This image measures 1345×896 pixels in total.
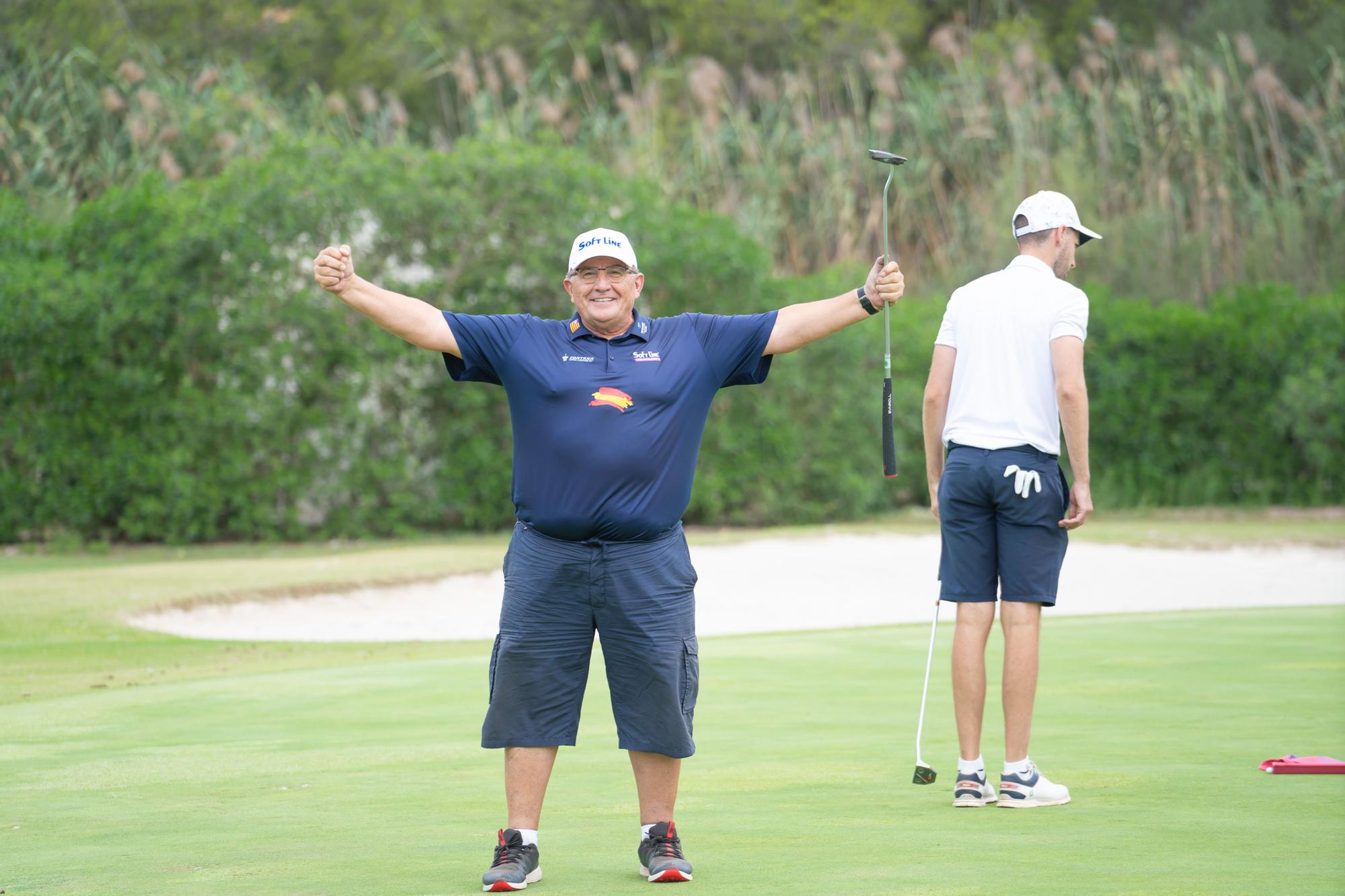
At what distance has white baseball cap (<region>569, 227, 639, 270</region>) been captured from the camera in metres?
4.89

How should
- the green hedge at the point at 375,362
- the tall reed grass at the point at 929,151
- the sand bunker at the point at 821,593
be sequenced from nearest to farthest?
the sand bunker at the point at 821,593
the green hedge at the point at 375,362
the tall reed grass at the point at 929,151

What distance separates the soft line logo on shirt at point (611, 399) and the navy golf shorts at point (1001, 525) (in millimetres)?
1416

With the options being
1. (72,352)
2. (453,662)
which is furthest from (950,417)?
(72,352)

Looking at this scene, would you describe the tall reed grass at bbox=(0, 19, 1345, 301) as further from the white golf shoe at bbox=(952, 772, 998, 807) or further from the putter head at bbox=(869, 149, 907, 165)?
the white golf shoe at bbox=(952, 772, 998, 807)

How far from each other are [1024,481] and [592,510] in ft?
5.30

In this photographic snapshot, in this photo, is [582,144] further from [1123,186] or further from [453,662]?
[453,662]

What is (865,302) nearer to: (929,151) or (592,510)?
(592,510)

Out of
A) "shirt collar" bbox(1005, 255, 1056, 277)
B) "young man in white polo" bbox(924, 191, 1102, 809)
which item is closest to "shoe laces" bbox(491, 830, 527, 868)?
"young man in white polo" bbox(924, 191, 1102, 809)

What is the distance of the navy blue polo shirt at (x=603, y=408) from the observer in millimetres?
4797

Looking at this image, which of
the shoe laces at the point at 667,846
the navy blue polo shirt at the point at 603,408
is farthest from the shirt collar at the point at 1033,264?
the shoe laces at the point at 667,846

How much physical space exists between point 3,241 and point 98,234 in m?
0.97

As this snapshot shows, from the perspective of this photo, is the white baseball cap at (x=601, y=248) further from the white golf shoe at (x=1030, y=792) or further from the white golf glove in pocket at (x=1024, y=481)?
the white golf shoe at (x=1030, y=792)

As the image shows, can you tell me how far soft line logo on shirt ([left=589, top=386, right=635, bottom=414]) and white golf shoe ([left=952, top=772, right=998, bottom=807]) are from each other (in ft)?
5.62

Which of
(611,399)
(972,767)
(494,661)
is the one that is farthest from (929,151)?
(494,661)
